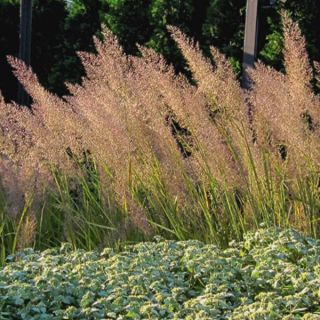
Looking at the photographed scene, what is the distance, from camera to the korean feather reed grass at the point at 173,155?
4.26 m

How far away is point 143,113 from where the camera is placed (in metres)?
4.54

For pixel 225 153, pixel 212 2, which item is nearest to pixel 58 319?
pixel 225 153

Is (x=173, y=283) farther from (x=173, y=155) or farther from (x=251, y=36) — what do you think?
(x=251, y=36)

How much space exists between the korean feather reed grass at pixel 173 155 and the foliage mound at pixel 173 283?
0.44 metres

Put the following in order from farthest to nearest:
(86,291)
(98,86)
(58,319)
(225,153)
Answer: (98,86), (225,153), (86,291), (58,319)

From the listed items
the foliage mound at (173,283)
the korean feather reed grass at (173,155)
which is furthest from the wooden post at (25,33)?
the foliage mound at (173,283)

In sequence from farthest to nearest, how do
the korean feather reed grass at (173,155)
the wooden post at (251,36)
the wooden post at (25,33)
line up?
the wooden post at (25,33), the wooden post at (251,36), the korean feather reed grass at (173,155)

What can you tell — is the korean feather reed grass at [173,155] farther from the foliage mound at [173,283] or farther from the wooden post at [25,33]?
the wooden post at [25,33]

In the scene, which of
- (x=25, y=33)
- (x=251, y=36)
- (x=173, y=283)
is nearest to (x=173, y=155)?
(x=173, y=283)

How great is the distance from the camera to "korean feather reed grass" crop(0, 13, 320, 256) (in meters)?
4.26

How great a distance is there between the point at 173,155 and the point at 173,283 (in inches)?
46.3

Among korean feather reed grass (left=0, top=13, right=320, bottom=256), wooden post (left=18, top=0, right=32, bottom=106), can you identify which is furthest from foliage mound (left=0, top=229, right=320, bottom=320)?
wooden post (left=18, top=0, right=32, bottom=106)

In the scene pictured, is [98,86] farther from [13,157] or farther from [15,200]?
[15,200]

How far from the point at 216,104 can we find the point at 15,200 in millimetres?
1169
